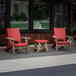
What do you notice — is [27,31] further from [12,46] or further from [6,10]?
[12,46]

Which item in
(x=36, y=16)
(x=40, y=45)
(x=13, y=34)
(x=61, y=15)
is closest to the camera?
(x=40, y=45)

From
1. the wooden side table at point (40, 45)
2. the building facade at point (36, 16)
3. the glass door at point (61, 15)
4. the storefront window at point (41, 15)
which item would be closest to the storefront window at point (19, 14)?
the building facade at point (36, 16)

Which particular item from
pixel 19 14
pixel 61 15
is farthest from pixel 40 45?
pixel 61 15

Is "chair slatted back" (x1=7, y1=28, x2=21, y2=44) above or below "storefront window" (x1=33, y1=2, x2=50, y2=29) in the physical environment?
below

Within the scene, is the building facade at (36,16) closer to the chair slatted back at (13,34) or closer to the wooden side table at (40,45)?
the chair slatted back at (13,34)

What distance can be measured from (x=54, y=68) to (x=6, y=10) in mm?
6299

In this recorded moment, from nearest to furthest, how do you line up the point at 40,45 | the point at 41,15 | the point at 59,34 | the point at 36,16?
1. the point at 40,45
2. the point at 59,34
3. the point at 36,16
4. the point at 41,15

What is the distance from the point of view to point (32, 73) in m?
7.15

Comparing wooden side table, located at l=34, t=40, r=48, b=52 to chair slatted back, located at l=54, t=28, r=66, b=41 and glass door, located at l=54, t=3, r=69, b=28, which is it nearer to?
chair slatted back, located at l=54, t=28, r=66, b=41

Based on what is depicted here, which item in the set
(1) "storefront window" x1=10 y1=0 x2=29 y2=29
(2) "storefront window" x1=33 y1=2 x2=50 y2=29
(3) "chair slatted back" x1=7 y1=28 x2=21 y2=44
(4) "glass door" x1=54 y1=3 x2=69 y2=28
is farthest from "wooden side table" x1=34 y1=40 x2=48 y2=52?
(4) "glass door" x1=54 y1=3 x2=69 y2=28

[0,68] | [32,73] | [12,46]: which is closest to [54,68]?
[32,73]

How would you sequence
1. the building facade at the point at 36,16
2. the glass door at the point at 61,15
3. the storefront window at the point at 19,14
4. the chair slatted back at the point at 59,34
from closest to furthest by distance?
the chair slatted back at the point at 59,34
the building facade at the point at 36,16
the storefront window at the point at 19,14
the glass door at the point at 61,15

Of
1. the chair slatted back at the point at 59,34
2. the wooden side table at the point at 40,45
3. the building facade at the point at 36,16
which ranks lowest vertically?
the wooden side table at the point at 40,45

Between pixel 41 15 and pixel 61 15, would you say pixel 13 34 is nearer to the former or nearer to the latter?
pixel 41 15
